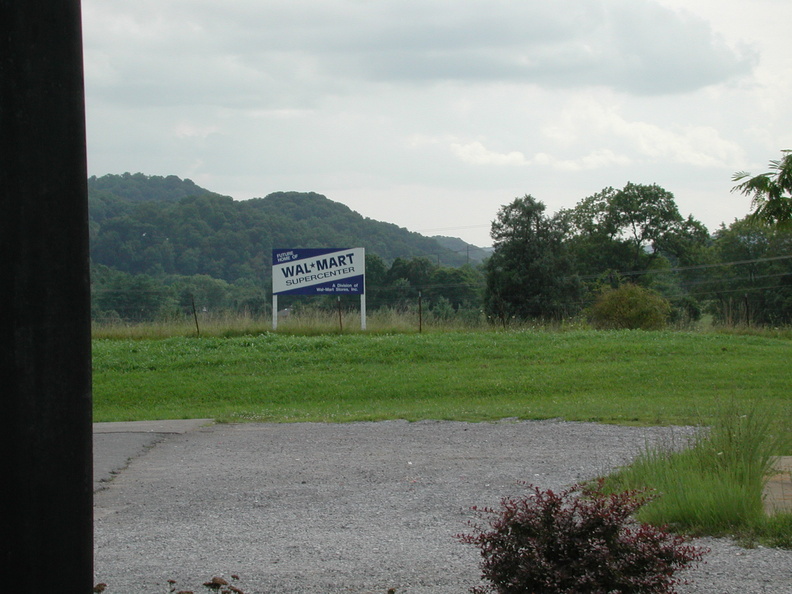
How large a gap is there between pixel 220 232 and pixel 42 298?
6327cm

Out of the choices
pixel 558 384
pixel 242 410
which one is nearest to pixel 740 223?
pixel 558 384

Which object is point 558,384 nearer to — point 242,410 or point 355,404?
point 355,404

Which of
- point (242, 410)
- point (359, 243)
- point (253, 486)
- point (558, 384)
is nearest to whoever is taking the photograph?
point (253, 486)

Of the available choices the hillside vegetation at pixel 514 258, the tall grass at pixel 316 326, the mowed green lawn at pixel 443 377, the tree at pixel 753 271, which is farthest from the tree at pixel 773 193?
the tree at pixel 753 271

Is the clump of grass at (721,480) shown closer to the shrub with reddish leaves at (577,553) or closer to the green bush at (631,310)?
the shrub with reddish leaves at (577,553)

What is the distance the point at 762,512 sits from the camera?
5.37 metres

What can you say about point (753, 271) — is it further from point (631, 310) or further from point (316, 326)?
point (316, 326)

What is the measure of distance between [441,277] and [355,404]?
48.6m

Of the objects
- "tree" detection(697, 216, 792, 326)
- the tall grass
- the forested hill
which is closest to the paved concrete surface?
the tall grass

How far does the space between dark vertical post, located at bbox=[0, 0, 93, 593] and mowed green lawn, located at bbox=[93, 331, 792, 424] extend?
9007mm

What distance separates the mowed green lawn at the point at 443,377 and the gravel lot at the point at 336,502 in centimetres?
152

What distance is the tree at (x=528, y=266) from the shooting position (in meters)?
44.9

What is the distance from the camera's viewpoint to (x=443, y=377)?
627 inches

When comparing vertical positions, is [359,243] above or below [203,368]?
above
